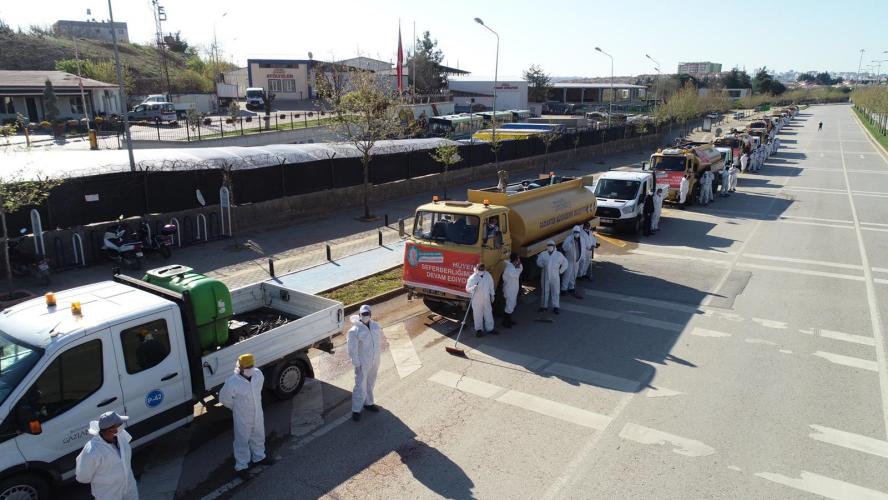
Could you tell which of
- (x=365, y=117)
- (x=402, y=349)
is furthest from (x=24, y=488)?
(x=365, y=117)

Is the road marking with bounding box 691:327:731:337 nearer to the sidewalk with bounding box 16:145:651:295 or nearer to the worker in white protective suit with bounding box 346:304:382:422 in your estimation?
the worker in white protective suit with bounding box 346:304:382:422

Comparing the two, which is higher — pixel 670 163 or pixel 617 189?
pixel 670 163

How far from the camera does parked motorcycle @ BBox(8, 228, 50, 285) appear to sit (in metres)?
13.0

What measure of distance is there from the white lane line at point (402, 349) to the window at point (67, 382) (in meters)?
4.56

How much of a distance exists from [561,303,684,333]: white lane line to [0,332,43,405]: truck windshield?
9749 mm

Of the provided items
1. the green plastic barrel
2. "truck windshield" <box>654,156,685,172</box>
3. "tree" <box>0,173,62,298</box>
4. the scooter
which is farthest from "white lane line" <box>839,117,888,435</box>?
"tree" <box>0,173,62,298</box>

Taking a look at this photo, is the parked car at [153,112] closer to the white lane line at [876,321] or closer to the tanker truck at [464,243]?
the tanker truck at [464,243]

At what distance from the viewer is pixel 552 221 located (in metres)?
14.1

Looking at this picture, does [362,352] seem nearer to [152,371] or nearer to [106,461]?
[152,371]

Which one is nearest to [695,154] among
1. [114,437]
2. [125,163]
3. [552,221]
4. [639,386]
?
[552,221]

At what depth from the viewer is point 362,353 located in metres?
8.04

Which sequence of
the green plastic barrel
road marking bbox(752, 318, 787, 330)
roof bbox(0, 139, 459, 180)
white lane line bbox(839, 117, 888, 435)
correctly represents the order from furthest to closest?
roof bbox(0, 139, 459, 180) → road marking bbox(752, 318, 787, 330) → white lane line bbox(839, 117, 888, 435) → the green plastic barrel

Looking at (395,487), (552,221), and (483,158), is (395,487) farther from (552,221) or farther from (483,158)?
(483,158)

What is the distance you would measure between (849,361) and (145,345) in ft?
36.4
